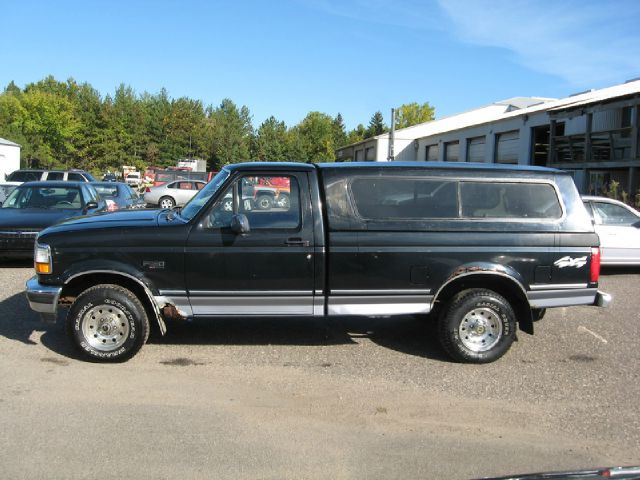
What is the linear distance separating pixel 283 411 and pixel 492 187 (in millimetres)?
3025

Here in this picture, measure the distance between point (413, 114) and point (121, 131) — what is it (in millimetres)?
45930

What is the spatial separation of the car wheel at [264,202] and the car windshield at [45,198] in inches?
252

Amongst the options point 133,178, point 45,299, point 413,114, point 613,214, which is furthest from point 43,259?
point 413,114

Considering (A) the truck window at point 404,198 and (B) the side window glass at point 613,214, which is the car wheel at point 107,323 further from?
(B) the side window glass at point 613,214

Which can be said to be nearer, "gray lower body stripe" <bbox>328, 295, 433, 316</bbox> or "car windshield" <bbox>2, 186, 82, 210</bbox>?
"gray lower body stripe" <bbox>328, 295, 433, 316</bbox>

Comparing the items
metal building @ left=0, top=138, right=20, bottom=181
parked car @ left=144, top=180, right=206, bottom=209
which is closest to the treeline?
metal building @ left=0, top=138, right=20, bottom=181

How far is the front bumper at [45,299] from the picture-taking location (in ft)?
17.1

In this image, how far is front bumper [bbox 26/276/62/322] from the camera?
520 centimetres

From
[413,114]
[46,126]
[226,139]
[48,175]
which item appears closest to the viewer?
[48,175]

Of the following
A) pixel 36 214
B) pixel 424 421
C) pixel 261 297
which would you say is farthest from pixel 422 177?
pixel 36 214

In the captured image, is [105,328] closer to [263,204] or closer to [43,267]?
[43,267]

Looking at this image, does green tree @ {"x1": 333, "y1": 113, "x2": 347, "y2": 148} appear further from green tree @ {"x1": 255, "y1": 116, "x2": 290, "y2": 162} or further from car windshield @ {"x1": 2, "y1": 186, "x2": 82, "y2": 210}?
car windshield @ {"x1": 2, "y1": 186, "x2": 82, "y2": 210}

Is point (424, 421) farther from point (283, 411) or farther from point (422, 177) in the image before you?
point (422, 177)

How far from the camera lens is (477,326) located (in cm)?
551
